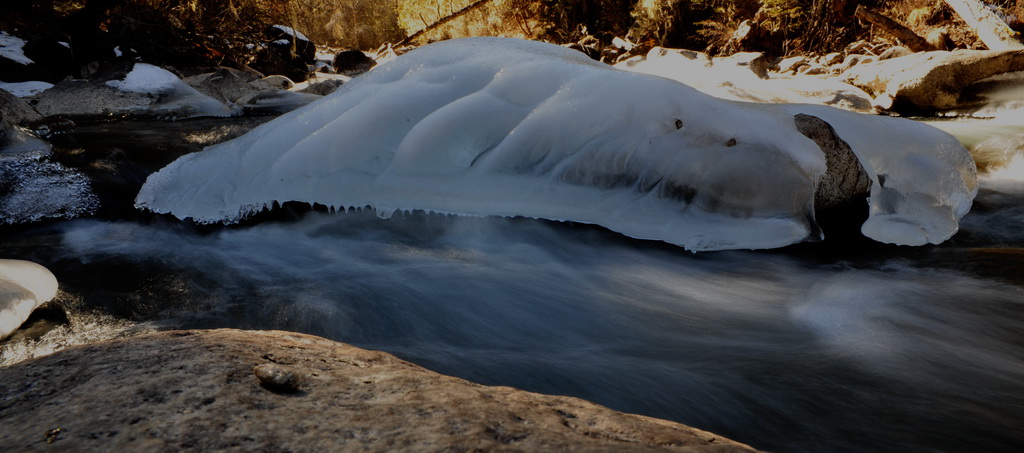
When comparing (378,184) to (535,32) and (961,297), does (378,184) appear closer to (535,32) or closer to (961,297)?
(961,297)

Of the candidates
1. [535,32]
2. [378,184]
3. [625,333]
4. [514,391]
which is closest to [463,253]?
[378,184]

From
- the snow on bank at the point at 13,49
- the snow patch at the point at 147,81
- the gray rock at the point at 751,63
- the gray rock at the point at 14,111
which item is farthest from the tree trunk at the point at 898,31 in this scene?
the snow on bank at the point at 13,49

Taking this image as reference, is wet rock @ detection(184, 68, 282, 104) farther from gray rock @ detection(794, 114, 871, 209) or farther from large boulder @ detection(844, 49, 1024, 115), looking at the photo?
large boulder @ detection(844, 49, 1024, 115)

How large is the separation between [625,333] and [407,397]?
4.88 ft

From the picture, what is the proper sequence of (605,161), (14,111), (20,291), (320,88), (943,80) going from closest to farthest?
(20,291) → (605,161) → (14,111) → (943,80) → (320,88)

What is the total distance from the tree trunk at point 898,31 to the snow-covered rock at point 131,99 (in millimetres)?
10494

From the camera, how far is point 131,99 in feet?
26.1

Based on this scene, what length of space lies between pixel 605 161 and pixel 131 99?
24.0ft

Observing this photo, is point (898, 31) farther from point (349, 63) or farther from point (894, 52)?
point (349, 63)

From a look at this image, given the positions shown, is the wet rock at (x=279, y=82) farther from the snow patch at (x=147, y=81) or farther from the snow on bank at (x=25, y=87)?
the snow on bank at (x=25, y=87)

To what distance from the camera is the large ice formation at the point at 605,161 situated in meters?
3.02

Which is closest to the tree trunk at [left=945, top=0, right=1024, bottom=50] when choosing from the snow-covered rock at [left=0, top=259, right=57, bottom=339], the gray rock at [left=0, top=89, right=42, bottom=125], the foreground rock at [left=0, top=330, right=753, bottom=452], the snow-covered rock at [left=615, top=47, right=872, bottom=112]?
the snow-covered rock at [left=615, top=47, right=872, bottom=112]

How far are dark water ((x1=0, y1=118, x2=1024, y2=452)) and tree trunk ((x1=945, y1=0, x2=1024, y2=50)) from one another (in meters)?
5.75

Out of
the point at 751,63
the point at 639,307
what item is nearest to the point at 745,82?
the point at 751,63
